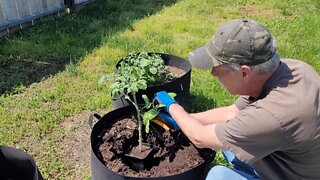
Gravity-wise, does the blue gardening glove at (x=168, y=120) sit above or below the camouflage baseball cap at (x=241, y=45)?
below

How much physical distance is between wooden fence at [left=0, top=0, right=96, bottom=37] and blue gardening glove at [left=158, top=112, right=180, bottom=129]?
381cm

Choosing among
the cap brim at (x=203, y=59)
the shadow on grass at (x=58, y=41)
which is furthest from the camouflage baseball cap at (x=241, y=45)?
the shadow on grass at (x=58, y=41)

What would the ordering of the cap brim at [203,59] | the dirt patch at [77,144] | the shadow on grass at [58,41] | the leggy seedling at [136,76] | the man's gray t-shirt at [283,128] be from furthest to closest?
1. the shadow on grass at [58,41]
2. the dirt patch at [77,144]
3. the leggy seedling at [136,76]
4. the cap brim at [203,59]
5. the man's gray t-shirt at [283,128]

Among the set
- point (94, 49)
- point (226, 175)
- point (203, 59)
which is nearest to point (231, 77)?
point (203, 59)

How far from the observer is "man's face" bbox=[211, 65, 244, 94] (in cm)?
209

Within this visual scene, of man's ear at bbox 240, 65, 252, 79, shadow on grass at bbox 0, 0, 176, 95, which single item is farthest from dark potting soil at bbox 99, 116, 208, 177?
shadow on grass at bbox 0, 0, 176, 95

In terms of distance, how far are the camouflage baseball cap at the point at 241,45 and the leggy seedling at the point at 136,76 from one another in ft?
2.70

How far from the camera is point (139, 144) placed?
298cm

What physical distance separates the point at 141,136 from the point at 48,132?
1247 millimetres

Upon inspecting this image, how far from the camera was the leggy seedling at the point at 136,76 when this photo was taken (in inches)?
112

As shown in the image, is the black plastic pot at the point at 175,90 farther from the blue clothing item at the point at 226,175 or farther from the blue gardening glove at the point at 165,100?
the blue clothing item at the point at 226,175

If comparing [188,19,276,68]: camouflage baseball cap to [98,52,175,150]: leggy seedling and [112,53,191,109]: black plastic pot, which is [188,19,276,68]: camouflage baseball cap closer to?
[98,52,175,150]: leggy seedling

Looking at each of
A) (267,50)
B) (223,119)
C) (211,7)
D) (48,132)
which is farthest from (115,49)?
(267,50)

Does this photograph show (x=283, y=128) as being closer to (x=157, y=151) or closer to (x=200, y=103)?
(x=157, y=151)
